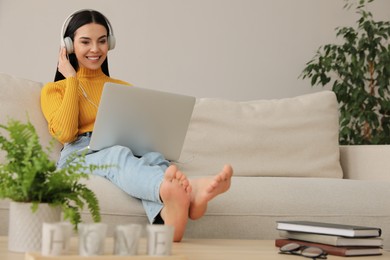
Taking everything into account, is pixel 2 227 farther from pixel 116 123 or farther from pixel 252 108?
pixel 252 108

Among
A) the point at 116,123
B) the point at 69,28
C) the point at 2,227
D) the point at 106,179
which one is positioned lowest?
the point at 2,227

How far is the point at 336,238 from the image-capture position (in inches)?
71.4

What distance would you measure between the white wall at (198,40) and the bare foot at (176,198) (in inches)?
79.4

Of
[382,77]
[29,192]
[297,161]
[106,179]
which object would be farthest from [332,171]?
[29,192]

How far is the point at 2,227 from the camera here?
218 cm

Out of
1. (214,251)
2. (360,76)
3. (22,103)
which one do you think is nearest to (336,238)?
(214,251)

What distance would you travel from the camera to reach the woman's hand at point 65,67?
110 inches

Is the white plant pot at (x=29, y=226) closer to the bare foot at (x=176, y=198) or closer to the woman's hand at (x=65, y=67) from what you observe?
the bare foot at (x=176, y=198)

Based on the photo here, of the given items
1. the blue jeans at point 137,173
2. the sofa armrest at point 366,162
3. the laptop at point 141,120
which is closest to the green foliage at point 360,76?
the sofa armrest at point 366,162

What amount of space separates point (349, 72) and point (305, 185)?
1.84 m

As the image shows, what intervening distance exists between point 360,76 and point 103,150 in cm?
213

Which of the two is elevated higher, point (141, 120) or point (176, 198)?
point (141, 120)

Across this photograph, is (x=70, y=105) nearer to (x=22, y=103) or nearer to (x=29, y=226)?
(x=22, y=103)

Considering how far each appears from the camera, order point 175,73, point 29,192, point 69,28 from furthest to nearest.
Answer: point 175,73, point 69,28, point 29,192
